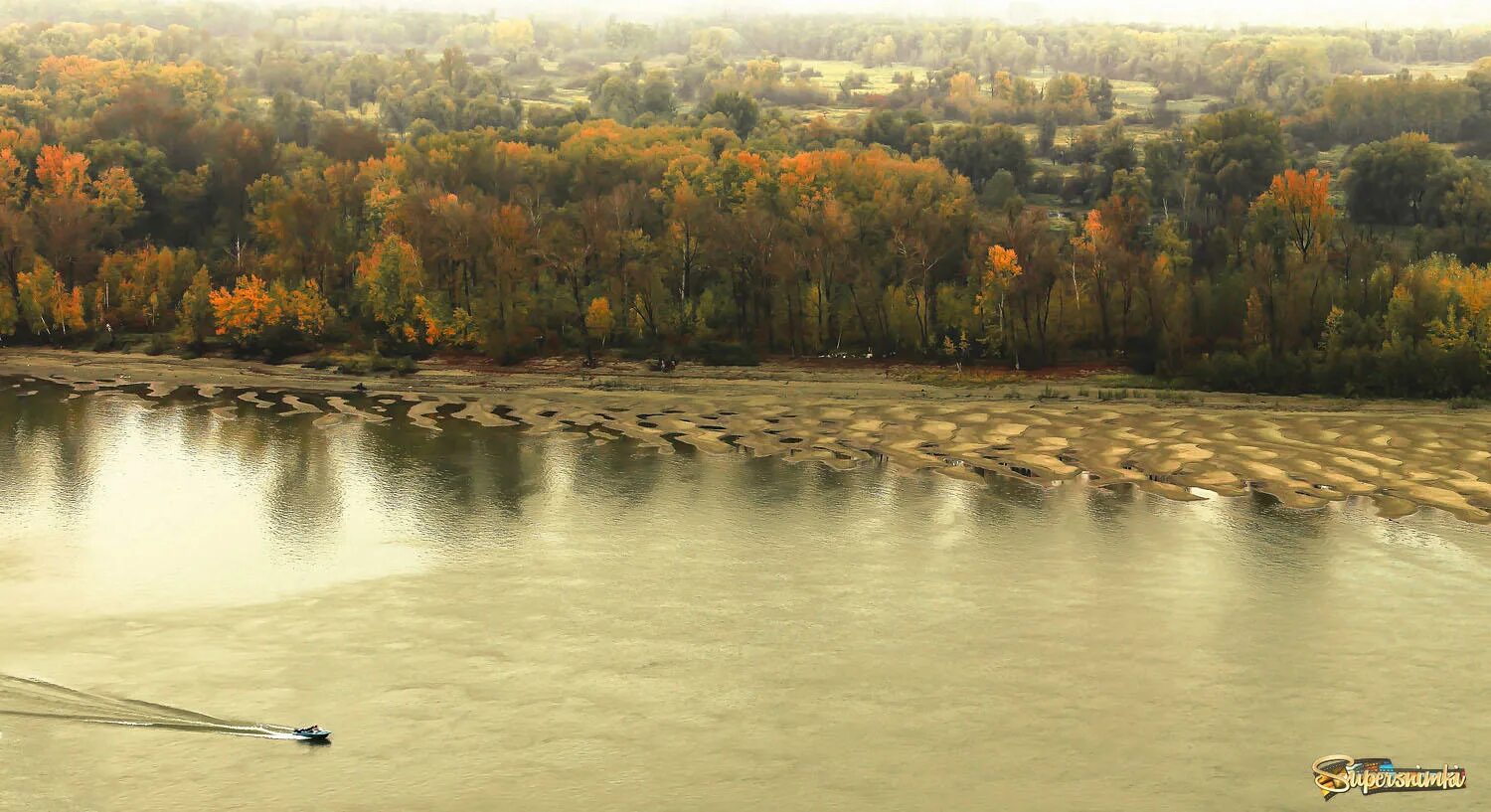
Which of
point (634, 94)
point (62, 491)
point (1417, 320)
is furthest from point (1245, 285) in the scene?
point (634, 94)

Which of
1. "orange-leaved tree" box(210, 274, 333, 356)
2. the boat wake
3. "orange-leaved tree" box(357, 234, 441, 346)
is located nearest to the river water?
the boat wake

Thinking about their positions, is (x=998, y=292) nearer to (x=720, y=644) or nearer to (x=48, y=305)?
(x=720, y=644)

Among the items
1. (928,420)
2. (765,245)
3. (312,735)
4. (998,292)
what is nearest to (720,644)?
(312,735)

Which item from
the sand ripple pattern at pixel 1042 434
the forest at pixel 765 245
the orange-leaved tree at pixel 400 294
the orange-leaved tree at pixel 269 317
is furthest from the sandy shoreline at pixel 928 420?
the orange-leaved tree at pixel 400 294

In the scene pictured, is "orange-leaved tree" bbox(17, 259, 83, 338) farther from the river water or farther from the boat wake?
the boat wake

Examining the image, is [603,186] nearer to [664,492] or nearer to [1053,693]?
[664,492]

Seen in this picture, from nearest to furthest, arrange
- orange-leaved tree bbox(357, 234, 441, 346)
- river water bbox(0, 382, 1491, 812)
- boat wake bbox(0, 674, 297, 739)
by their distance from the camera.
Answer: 1. river water bbox(0, 382, 1491, 812)
2. boat wake bbox(0, 674, 297, 739)
3. orange-leaved tree bbox(357, 234, 441, 346)

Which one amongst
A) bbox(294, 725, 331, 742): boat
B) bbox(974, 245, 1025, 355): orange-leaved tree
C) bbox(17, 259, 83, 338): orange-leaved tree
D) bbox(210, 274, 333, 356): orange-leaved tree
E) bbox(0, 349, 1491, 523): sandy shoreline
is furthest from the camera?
bbox(17, 259, 83, 338): orange-leaved tree

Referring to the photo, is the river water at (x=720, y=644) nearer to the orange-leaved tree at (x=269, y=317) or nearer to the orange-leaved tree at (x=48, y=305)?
the orange-leaved tree at (x=269, y=317)
